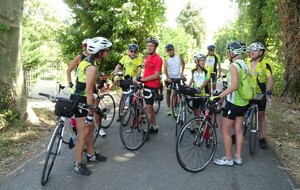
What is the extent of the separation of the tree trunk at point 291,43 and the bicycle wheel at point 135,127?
768cm

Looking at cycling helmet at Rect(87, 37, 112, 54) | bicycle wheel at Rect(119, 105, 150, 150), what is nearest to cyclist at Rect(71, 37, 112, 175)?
cycling helmet at Rect(87, 37, 112, 54)

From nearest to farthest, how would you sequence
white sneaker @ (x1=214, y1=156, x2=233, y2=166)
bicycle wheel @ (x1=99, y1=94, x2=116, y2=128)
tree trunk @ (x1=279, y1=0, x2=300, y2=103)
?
white sneaker @ (x1=214, y1=156, x2=233, y2=166)
bicycle wheel @ (x1=99, y1=94, x2=116, y2=128)
tree trunk @ (x1=279, y1=0, x2=300, y2=103)

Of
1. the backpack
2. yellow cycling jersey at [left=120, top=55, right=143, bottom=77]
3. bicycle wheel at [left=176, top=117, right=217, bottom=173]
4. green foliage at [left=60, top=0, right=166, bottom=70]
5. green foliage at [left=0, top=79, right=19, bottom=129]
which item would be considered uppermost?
green foliage at [left=60, top=0, right=166, bottom=70]

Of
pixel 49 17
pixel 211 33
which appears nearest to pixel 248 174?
pixel 49 17

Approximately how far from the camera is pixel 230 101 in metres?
4.85

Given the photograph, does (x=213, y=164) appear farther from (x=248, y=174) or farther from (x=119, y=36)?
(x=119, y=36)

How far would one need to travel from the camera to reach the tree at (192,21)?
54438 mm

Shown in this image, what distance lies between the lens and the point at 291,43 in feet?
35.9

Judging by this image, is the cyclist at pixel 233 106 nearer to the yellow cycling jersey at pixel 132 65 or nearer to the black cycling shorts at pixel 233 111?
the black cycling shorts at pixel 233 111

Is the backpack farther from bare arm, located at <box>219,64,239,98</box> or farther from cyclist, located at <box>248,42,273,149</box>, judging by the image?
cyclist, located at <box>248,42,273,149</box>

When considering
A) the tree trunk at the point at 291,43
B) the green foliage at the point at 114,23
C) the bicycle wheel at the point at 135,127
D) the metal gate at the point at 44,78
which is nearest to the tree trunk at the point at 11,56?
the bicycle wheel at the point at 135,127

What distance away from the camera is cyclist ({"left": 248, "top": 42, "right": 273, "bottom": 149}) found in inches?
225

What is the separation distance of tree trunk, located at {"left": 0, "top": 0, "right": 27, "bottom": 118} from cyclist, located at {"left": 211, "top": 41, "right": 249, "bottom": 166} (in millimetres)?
4802

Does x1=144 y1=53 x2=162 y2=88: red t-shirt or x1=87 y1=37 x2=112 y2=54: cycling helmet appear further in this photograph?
x1=144 y1=53 x2=162 y2=88: red t-shirt
